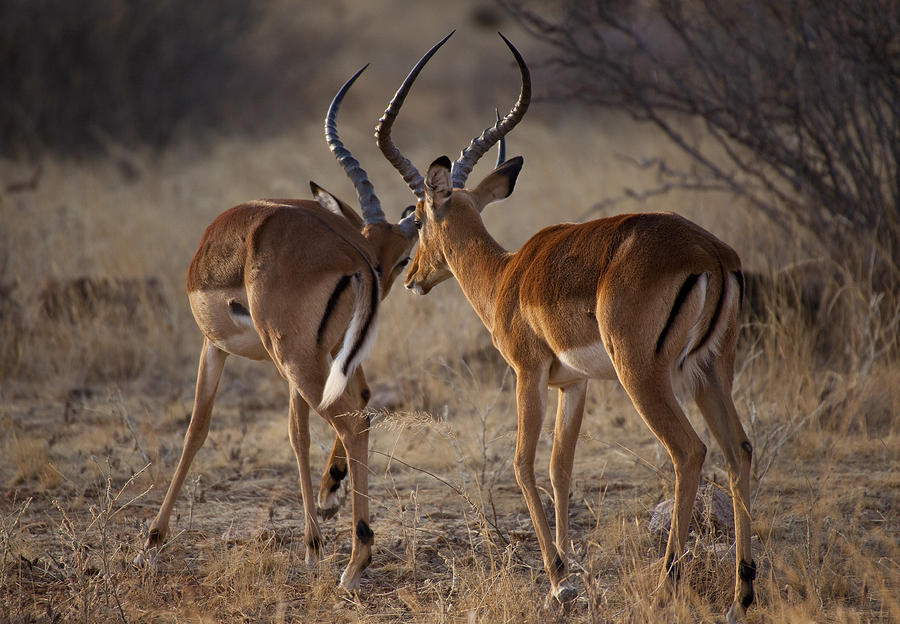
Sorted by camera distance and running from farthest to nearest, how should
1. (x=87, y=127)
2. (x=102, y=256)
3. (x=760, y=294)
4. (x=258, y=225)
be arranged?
(x=87, y=127) → (x=102, y=256) → (x=760, y=294) → (x=258, y=225)

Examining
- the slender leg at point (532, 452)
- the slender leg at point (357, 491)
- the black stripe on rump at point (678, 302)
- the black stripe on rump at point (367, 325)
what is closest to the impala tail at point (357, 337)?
the black stripe on rump at point (367, 325)

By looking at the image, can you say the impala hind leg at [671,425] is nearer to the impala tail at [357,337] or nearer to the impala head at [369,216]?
the impala tail at [357,337]

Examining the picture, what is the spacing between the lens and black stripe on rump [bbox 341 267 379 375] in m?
3.88

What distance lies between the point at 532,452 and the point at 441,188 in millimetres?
1394

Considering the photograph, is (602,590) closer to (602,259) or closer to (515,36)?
(602,259)

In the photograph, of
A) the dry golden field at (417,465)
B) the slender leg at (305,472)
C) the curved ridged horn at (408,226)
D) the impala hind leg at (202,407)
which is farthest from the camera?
the curved ridged horn at (408,226)

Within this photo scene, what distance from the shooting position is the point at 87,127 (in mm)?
16719

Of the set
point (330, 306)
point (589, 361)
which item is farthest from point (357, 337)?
point (589, 361)

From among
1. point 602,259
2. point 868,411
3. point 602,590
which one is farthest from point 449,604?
point 868,411

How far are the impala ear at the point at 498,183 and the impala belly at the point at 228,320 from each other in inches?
51.7

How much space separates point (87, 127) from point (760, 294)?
13.5 m

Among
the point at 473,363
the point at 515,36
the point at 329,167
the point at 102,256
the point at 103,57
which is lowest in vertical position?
the point at 473,363

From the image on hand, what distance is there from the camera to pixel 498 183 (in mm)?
4863

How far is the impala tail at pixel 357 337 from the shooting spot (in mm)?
3793
